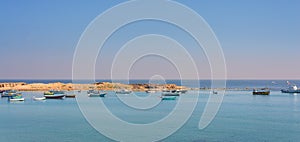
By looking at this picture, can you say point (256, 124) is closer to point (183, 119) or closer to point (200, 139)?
point (183, 119)

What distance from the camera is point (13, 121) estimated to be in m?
38.7

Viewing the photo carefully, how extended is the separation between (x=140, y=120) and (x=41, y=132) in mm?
11463

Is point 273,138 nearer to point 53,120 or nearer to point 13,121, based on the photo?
point 53,120

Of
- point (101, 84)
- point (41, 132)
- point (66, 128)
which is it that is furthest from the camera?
point (101, 84)

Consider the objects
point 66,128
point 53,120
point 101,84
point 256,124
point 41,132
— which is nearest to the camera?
point 41,132

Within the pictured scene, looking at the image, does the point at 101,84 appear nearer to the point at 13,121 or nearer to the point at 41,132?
the point at 13,121

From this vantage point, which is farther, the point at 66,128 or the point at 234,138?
the point at 66,128

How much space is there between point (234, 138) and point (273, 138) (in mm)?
3036

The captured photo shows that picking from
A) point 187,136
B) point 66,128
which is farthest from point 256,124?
point 66,128

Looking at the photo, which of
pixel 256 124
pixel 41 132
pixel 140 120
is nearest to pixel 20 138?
pixel 41 132

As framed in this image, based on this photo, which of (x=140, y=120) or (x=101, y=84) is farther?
(x=101, y=84)

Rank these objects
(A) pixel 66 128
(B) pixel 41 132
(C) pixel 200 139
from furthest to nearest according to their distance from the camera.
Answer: (A) pixel 66 128
(B) pixel 41 132
(C) pixel 200 139

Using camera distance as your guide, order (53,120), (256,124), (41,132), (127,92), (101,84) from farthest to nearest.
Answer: (101,84) → (127,92) → (53,120) → (256,124) → (41,132)

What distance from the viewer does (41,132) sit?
102ft
